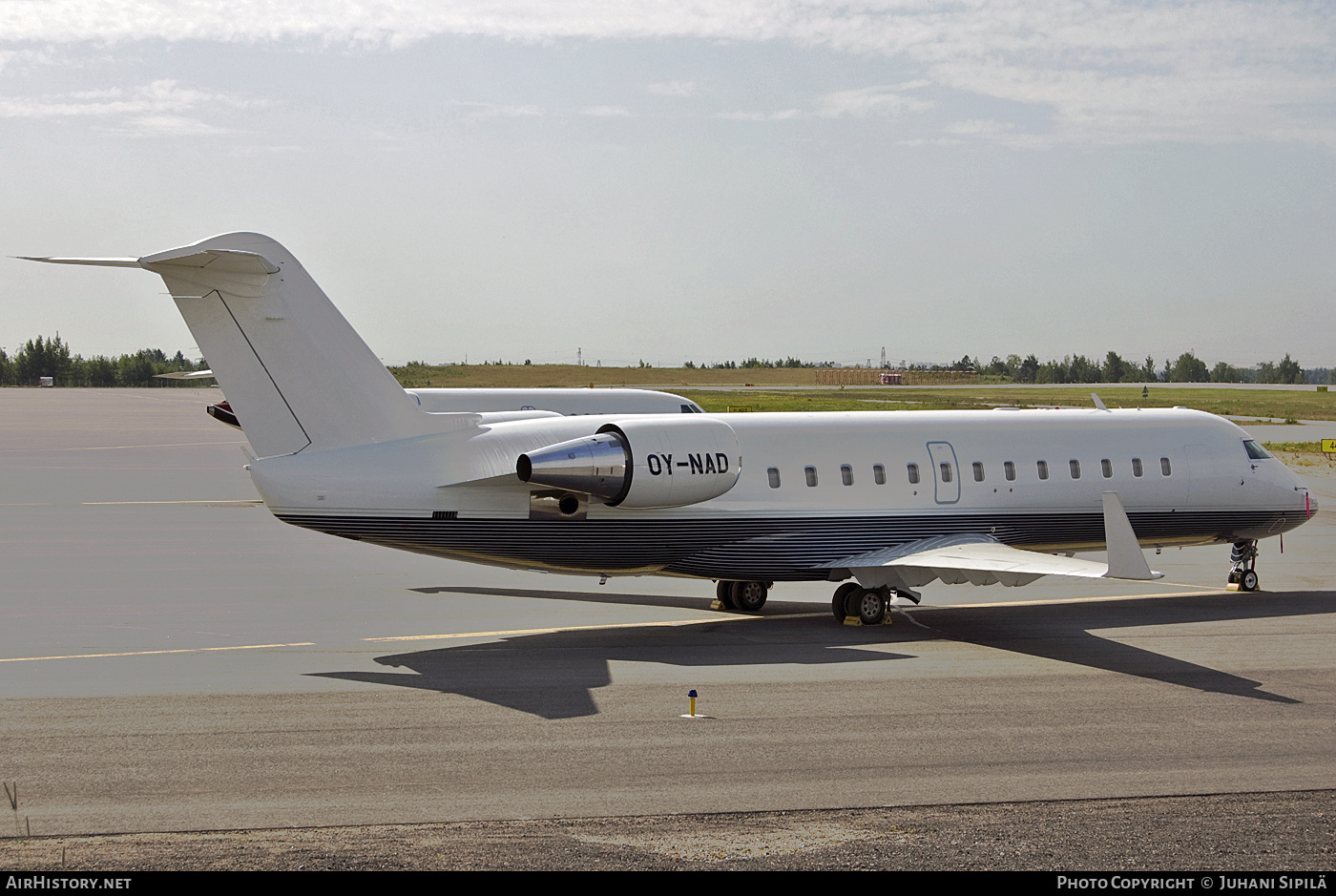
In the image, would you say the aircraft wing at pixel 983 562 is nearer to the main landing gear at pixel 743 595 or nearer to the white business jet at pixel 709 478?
the white business jet at pixel 709 478

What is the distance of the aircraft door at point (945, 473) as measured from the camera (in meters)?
20.5

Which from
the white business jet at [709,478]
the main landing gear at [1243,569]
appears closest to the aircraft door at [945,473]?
the white business jet at [709,478]

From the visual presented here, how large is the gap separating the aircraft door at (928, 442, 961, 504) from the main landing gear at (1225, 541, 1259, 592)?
21.0ft

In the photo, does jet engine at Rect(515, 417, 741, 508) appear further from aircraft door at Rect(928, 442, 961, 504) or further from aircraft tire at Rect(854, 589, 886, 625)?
aircraft door at Rect(928, 442, 961, 504)

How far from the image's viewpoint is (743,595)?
2070 centimetres

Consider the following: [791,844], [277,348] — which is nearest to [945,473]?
[277,348]

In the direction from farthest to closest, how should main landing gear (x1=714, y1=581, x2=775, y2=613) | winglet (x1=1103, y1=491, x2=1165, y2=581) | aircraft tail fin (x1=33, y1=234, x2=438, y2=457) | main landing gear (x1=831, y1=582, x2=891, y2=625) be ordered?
main landing gear (x1=714, y1=581, x2=775, y2=613), main landing gear (x1=831, y1=582, x2=891, y2=625), winglet (x1=1103, y1=491, x2=1165, y2=581), aircraft tail fin (x1=33, y1=234, x2=438, y2=457)

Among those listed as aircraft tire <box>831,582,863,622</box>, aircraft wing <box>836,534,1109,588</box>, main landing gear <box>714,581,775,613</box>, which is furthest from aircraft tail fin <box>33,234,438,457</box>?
aircraft wing <box>836,534,1109,588</box>

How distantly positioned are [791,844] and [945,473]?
455 inches

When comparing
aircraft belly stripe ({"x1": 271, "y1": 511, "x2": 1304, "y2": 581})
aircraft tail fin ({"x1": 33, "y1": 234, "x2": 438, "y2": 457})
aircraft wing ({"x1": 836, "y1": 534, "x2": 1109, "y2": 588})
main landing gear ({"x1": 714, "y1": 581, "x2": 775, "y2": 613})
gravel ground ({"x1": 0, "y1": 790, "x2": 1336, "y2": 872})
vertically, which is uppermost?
aircraft tail fin ({"x1": 33, "y1": 234, "x2": 438, "y2": 457})

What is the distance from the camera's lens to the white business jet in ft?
53.7

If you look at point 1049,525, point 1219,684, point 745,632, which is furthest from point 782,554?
point 1219,684

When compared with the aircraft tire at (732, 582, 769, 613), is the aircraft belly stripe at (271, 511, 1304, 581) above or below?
above

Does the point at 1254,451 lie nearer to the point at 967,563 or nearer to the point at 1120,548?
the point at 967,563
